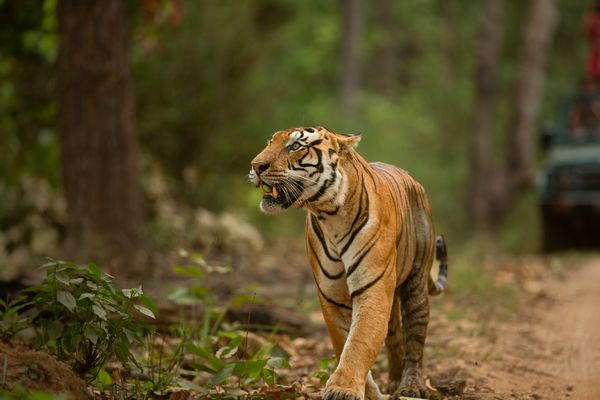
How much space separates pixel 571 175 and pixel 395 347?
1004 centimetres

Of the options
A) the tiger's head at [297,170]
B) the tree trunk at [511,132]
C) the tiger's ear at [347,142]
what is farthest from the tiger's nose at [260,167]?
the tree trunk at [511,132]

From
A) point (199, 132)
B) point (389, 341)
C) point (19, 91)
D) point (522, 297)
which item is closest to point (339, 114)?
point (199, 132)

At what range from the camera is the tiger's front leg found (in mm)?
4266

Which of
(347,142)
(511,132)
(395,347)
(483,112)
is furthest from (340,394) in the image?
(511,132)

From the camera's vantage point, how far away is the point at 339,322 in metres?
4.74

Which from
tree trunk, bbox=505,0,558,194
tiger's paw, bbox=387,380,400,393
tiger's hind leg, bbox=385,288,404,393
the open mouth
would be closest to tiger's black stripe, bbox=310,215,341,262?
the open mouth

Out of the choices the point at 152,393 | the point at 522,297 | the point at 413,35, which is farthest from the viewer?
the point at 413,35

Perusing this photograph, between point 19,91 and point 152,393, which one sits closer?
point 152,393

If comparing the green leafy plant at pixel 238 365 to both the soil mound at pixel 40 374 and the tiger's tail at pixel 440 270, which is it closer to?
the soil mound at pixel 40 374

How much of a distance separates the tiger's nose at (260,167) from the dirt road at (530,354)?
1.62 metres

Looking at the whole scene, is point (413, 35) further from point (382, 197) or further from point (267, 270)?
point (382, 197)

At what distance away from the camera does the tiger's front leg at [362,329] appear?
14.0ft

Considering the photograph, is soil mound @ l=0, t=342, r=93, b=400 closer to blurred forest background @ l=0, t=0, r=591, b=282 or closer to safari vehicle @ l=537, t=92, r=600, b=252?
blurred forest background @ l=0, t=0, r=591, b=282

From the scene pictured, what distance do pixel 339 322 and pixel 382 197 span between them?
0.65m
